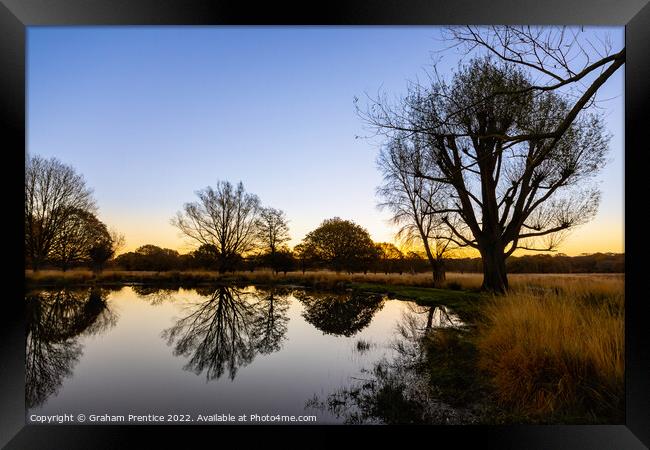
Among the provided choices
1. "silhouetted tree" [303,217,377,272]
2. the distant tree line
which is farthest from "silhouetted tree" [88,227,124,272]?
"silhouetted tree" [303,217,377,272]

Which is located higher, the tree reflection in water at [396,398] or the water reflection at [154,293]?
the water reflection at [154,293]

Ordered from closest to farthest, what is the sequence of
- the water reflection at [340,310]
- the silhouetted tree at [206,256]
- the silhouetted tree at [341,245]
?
the water reflection at [340,310]
the silhouetted tree at [341,245]
the silhouetted tree at [206,256]

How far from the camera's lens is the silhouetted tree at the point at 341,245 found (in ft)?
17.9

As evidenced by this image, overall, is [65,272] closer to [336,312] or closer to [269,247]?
[269,247]

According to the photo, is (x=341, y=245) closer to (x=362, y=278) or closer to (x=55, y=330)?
(x=362, y=278)

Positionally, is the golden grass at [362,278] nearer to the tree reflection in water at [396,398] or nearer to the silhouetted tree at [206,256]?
the silhouetted tree at [206,256]

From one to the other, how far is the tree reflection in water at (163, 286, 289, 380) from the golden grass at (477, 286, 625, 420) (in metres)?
2.71

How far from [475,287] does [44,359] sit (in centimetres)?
626
